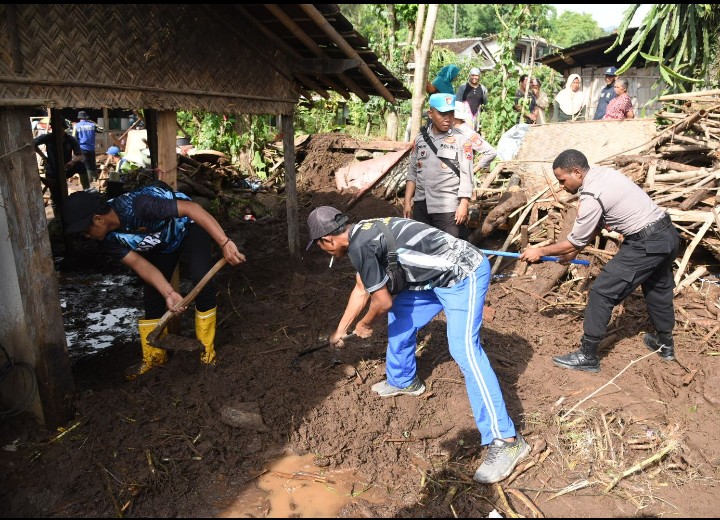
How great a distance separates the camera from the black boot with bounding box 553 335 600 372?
4.84 m

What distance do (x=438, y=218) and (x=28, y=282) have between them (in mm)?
3779

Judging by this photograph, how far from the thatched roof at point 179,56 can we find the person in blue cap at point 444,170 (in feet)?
3.92

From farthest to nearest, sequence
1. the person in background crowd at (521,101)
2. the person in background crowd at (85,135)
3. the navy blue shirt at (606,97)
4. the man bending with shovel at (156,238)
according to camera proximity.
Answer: the person in background crowd at (85,135) → the person in background crowd at (521,101) → the navy blue shirt at (606,97) → the man bending with shovel at (156,238)

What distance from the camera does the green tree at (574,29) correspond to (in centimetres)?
5424

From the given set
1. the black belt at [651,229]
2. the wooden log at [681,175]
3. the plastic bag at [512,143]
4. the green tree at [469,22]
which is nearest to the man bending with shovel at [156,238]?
the black belt at [651,229]

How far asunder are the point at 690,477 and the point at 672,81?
664 cm

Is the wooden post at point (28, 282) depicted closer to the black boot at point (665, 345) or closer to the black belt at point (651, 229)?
the black belt at point (651, 229)

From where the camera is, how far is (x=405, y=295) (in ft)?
13.1

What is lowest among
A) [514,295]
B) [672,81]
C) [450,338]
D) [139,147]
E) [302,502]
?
[302,502]

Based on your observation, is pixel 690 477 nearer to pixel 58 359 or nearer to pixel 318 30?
pixel 58 359

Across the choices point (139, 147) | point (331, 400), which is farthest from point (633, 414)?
point (139, 147)

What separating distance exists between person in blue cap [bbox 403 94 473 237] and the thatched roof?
1.20 meters

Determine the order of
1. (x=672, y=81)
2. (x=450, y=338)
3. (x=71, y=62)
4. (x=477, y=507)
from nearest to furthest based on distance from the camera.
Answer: (x=477, y=507) < (x=450, y=338) < (x=71, y=62) < (x=672, y=81)

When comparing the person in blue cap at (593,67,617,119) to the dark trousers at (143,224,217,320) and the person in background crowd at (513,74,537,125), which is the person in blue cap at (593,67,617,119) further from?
the dark trousers at (143,224,217,320)
